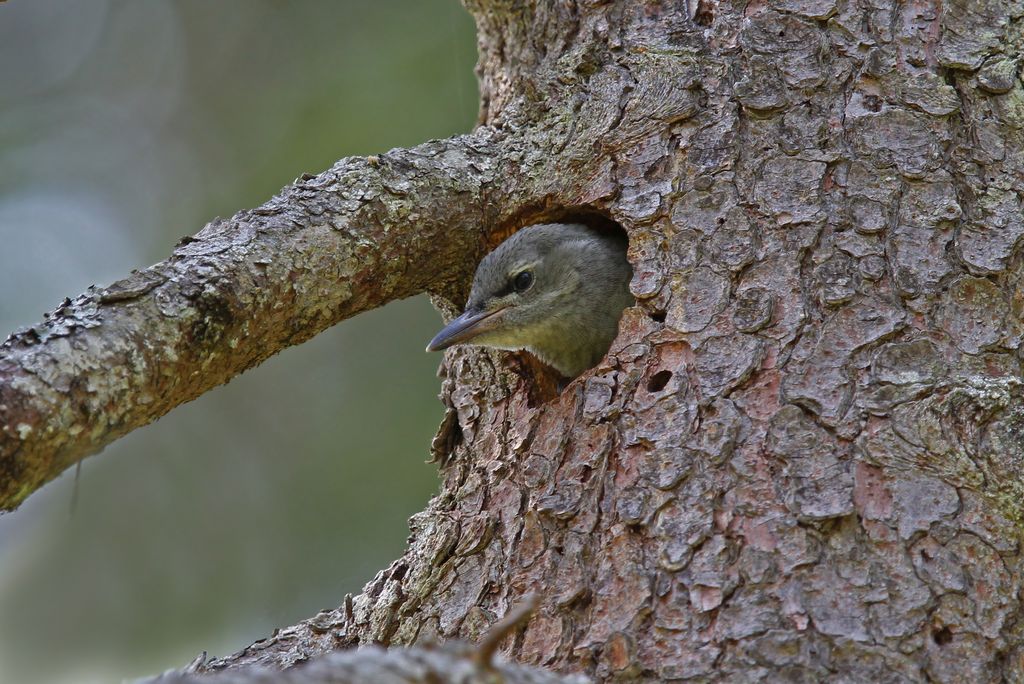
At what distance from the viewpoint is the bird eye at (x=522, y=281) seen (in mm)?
3908

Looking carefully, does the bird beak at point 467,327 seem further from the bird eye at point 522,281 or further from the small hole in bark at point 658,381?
the small hole in bark at point 658,381

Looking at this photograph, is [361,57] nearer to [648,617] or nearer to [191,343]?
[191,343]

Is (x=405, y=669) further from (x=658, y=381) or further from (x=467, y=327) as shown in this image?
(x=467, y=327)

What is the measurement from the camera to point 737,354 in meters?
2.93

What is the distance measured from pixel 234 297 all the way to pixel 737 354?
4.46 ft

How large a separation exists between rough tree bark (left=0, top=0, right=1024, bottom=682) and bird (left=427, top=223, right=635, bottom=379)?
17 cm

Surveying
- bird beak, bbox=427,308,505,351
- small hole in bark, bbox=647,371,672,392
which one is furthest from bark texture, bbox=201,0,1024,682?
bird beak, bbox=427,308,505,351

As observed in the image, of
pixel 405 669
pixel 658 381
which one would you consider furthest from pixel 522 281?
pixel 405 669

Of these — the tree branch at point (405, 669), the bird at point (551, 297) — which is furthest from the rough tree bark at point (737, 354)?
the tree branch at point (405, 669)

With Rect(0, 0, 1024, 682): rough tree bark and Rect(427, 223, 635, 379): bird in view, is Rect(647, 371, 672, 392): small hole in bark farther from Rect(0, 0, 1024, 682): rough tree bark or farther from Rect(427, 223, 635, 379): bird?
Rect(427, 223, 635, 379): bird

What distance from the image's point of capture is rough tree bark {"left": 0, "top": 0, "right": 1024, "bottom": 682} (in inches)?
102

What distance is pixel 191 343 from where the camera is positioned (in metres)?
2.89

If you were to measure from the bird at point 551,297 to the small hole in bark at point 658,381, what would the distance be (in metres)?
0.89

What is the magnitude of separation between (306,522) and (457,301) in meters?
3.29
